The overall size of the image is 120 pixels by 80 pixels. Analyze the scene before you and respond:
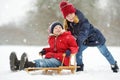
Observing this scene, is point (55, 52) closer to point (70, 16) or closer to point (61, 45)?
point (61, 45)

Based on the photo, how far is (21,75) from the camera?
19.2ft

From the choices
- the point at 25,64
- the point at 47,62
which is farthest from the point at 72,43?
the point at 25,64

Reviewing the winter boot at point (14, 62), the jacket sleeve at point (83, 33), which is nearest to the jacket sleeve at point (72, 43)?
the jacket sleeve at point (83, 33)

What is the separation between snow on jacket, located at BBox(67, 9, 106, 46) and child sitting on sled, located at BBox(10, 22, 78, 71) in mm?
253

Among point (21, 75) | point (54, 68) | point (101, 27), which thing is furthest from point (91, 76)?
point (101, 27)

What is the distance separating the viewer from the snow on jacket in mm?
6738

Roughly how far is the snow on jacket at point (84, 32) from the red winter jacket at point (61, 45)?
0.24 metres

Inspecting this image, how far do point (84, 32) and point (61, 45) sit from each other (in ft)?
1.71

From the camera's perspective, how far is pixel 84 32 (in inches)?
265

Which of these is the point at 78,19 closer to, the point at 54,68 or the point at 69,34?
the point at 69,34

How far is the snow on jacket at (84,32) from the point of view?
674 cm

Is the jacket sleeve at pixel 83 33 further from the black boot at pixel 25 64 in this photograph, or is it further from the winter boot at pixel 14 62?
the winter boot at pixel 14 62

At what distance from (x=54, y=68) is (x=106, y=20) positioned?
16.6 metres

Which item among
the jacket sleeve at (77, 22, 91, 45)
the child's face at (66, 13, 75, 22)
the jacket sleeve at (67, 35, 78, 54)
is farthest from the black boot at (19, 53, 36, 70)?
the child's face at (66, 13, 75, 22)
